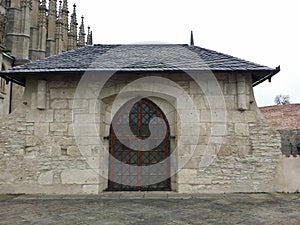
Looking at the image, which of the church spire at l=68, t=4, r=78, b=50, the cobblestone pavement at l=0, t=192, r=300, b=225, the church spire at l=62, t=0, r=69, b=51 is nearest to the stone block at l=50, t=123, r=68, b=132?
the cobblestone pavement at l=0, t=192, r=300, b=225

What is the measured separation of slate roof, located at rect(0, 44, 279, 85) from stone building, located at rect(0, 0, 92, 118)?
950cm

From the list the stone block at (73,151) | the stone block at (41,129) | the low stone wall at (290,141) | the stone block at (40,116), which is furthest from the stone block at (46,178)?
the low stone wall at (290,141)

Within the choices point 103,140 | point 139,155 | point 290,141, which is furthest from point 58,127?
point 290,141

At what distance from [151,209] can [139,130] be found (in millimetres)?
2552

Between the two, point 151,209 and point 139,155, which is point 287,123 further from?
point 151,209

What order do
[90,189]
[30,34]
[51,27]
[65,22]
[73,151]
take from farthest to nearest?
1. [65,22]
2. [51,27]
3. [30,34]
4. [73,151]
5. [90,189]

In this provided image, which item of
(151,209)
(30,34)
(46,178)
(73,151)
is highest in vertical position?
(30,34)

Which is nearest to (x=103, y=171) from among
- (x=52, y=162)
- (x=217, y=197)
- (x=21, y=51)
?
(x=52, y=162)

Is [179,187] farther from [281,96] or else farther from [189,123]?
[281,96]

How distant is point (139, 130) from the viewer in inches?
274

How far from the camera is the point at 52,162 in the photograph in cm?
651

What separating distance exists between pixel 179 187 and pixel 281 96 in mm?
46270

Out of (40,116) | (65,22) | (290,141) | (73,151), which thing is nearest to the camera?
(73,151)

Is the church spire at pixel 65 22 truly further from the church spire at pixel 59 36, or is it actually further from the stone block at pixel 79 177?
the stone block at pixel 79 177
